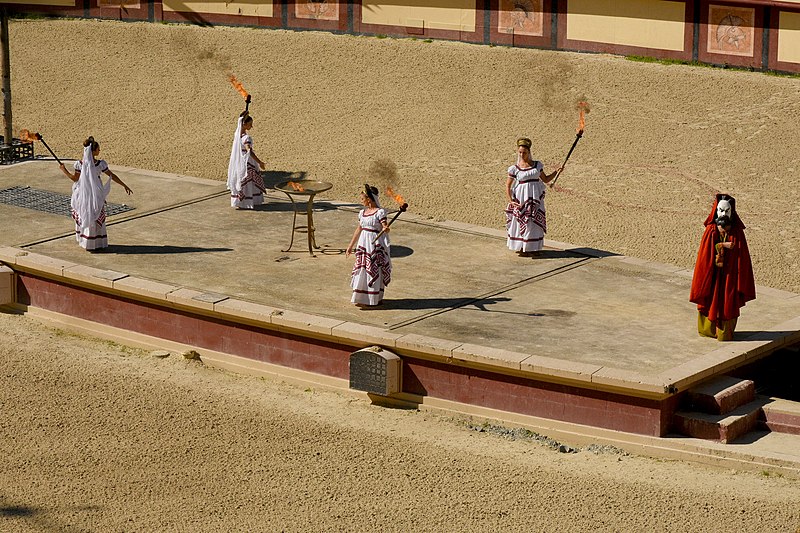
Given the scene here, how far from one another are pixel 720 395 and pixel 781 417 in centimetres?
78

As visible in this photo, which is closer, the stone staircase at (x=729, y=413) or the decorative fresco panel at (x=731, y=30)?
the stone staircase at (x=729, y=413)

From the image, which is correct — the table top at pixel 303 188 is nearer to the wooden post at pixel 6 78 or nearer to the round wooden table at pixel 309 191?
the round wooden table at pixel 309 191

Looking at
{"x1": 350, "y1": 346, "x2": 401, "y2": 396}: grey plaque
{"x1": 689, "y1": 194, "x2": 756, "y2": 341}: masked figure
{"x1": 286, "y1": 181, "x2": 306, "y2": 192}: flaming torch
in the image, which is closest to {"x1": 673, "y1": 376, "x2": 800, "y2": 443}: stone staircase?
{"x1": 689, "y1": 194, "x2": 756, "y2": 341}: masked figure

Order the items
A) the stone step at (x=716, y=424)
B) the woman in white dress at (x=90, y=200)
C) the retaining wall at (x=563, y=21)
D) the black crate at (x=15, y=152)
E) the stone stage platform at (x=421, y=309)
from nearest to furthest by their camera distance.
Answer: the stone step at (x=716, y=424), the stone stage platform at (x=421, y=309), the woman in white dress at (x=90, y=200), the black crate at (x=15, y=152), the retaining wall at (x=563, y=21)

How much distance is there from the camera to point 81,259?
65.2 feet

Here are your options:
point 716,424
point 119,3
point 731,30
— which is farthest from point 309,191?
point 119,3

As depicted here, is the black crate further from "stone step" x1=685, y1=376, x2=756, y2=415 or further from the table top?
"stone step" x1=685, y1=376, x2=756, y2=415

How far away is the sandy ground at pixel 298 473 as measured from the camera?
1352 cm

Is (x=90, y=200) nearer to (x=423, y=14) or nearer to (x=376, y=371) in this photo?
(x=376, y=371)

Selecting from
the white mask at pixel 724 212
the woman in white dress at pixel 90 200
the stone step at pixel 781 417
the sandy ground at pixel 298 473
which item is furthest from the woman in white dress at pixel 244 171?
the stone step at pixel 781 417

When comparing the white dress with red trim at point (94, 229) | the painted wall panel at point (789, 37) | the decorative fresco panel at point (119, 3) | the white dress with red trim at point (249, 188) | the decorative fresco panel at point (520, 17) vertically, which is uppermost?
the decorative fresco panel at point (119, 3)

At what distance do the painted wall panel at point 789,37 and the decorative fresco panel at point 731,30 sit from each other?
61cm

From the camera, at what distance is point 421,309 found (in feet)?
58.8

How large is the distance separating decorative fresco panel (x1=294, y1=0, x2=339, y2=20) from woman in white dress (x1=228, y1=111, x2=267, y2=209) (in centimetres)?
1184
